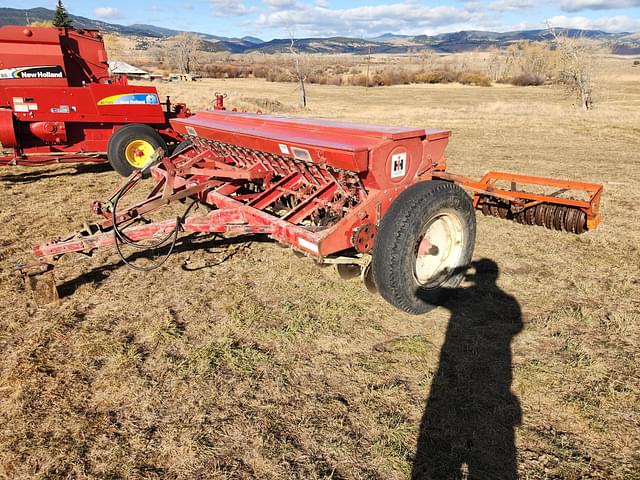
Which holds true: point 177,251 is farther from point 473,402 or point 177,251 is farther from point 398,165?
point 473,402

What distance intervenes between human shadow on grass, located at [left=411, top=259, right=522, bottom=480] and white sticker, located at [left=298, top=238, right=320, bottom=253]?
3.75 ft

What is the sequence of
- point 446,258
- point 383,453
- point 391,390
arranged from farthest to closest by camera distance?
point 446,258 → point 391,390 → point 383,453

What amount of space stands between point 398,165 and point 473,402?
1.79 metres

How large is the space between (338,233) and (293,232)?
13.4 inches

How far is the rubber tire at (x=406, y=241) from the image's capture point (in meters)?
3.04

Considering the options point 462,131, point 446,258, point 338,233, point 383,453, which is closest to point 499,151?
point 462,131

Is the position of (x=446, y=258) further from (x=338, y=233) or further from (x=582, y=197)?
(x=582, y=197)

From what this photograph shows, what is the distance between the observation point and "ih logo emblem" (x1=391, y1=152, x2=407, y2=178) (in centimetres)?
341

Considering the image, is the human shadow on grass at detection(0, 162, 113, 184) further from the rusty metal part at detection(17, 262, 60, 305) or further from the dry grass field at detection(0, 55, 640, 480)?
the rusty metal part at detection(17, 262, 60, 305)

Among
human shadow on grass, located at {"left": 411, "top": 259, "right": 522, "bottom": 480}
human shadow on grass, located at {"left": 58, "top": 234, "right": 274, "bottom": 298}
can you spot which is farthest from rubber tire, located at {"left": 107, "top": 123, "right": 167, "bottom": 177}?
human shadow on grass, located at {"left": 411, "top": 259, "right": 522, "bottom": 480}

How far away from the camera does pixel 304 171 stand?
4105 millimetres

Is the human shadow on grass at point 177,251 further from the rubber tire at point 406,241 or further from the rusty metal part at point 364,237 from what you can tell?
the rubber tire at point 406,241

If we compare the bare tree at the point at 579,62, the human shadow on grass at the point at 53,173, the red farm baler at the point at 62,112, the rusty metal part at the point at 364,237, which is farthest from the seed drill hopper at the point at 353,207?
the bare tree at the point at 579,62

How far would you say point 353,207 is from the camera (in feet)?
12.2
